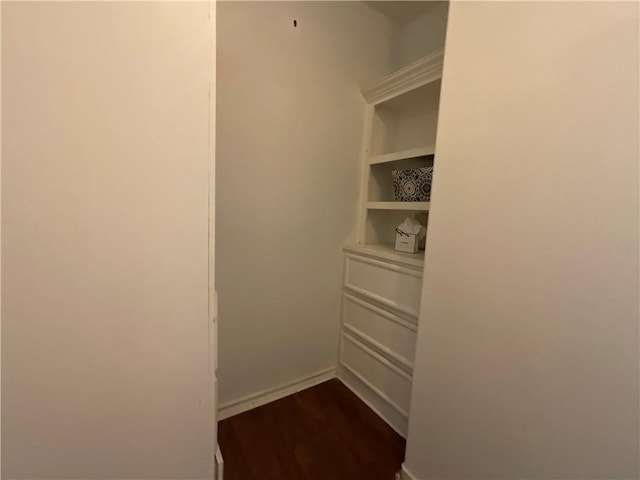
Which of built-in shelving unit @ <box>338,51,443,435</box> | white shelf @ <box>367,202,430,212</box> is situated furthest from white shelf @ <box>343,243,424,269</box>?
white shelf @ <box>367,202,430,212</box>

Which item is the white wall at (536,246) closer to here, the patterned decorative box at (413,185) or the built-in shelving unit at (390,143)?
the patterned decorative box at (413,185)

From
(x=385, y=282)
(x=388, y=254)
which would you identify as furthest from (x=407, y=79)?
(x=385, y=282)

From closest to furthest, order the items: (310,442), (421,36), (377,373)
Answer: (310,442), (377,373), (421,36)

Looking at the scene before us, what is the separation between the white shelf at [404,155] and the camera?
1.39 metres

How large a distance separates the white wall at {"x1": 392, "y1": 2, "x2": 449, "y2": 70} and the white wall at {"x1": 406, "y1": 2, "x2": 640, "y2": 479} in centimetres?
83

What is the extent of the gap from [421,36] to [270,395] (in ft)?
7.94

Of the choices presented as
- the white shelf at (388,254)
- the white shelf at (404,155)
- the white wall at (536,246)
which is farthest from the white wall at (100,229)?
the white shelf at (404,155)

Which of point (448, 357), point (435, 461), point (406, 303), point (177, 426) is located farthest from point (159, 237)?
point (435, 461)

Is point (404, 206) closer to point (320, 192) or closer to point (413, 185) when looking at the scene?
point (413, 185)

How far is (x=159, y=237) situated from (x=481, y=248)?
951 millimetres

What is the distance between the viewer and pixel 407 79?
147 cm

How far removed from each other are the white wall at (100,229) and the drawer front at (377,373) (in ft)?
3.66

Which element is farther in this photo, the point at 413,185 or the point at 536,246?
the point at 413,185

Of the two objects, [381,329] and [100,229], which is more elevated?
[100,229]
